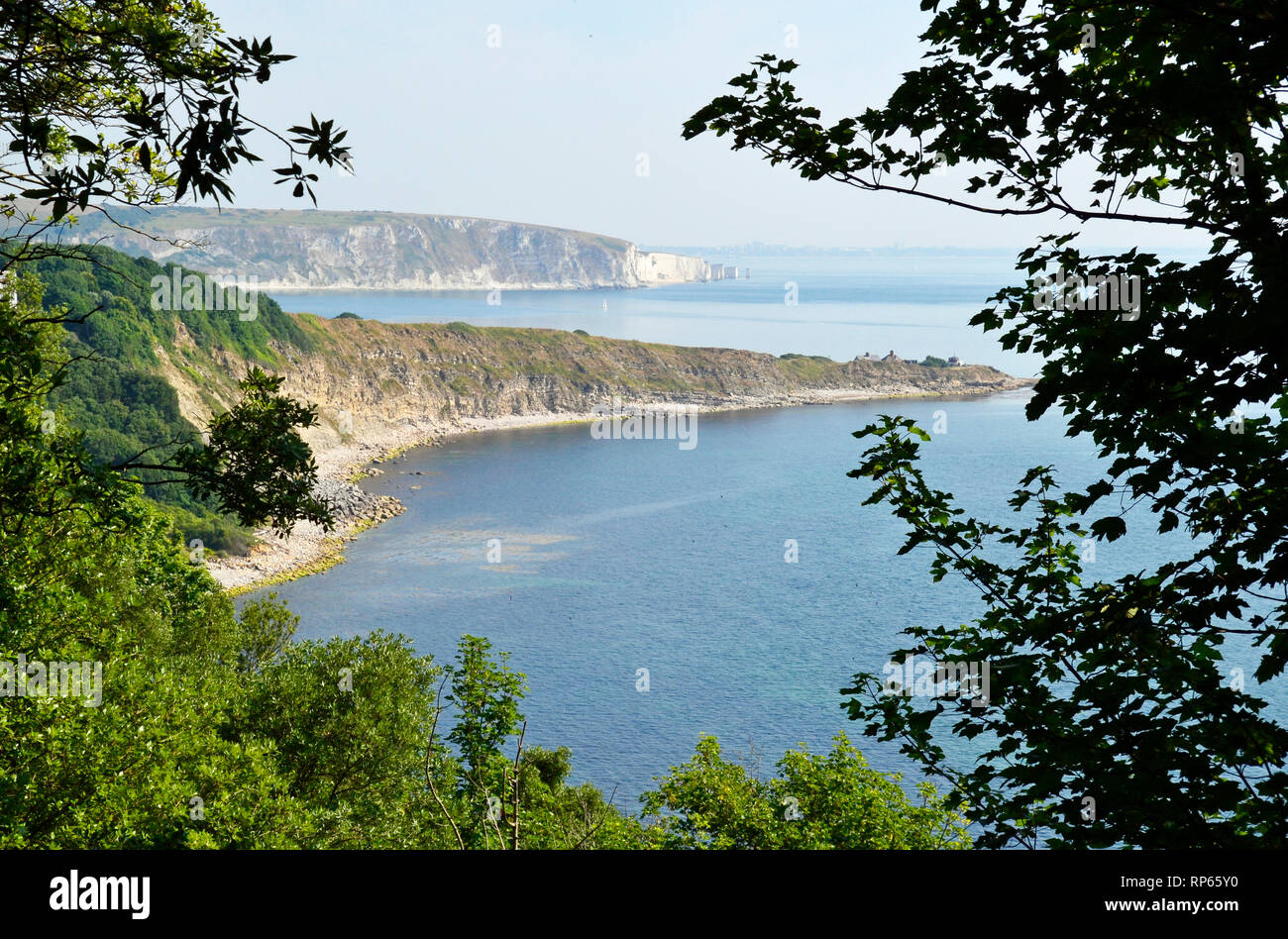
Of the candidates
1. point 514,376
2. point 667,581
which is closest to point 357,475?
point 667,581

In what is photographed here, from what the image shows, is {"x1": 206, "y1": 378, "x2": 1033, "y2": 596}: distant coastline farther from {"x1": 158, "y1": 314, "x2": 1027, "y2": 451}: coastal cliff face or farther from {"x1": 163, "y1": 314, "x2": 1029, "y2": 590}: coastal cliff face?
{"x1": 158, "y1": 314, "x2": 1027, "y2": 451}: coastal cliff face

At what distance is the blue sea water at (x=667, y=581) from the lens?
169 ft

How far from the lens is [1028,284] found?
728 centimetres

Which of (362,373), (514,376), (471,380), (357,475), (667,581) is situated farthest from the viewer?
(514,376)

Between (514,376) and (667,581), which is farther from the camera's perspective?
(514,376)

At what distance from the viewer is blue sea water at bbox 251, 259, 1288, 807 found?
169ft

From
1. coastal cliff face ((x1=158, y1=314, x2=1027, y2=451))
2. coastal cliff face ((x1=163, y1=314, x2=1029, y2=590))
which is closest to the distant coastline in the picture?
coastal cliff face ((x1=163, y1=314, x2=1029, y2=590))

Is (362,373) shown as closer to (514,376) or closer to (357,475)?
(514,376)

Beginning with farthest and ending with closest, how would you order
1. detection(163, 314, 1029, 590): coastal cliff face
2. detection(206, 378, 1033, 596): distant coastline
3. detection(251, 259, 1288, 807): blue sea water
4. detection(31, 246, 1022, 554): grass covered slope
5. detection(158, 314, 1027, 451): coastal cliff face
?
1. detection(158, 314, 1027, 451): coastal cliff face
2. detection(163, 314, 1029, 590): coastal cliff face
3. detection(31, 246, 1022, 554): grass covered slope
4. detection(206, 378, 1033, 596): distant coastline
5. detection(251, 259, 1288, 807): blue sea water

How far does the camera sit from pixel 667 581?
2963 inches

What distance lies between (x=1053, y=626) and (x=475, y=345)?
157m

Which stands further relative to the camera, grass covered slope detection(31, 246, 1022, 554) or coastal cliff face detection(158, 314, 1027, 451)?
coastal cliff face detection(158, 314, 1027, 451)

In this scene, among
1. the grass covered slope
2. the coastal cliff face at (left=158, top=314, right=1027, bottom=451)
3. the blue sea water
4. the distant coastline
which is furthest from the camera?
the coastal cliff face at (left=158, top=314, right=1027, bottom=451)

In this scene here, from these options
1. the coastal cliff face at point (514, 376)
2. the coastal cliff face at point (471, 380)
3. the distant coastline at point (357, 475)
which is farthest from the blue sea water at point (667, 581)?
the coastal cliff face at point (514, 376)
